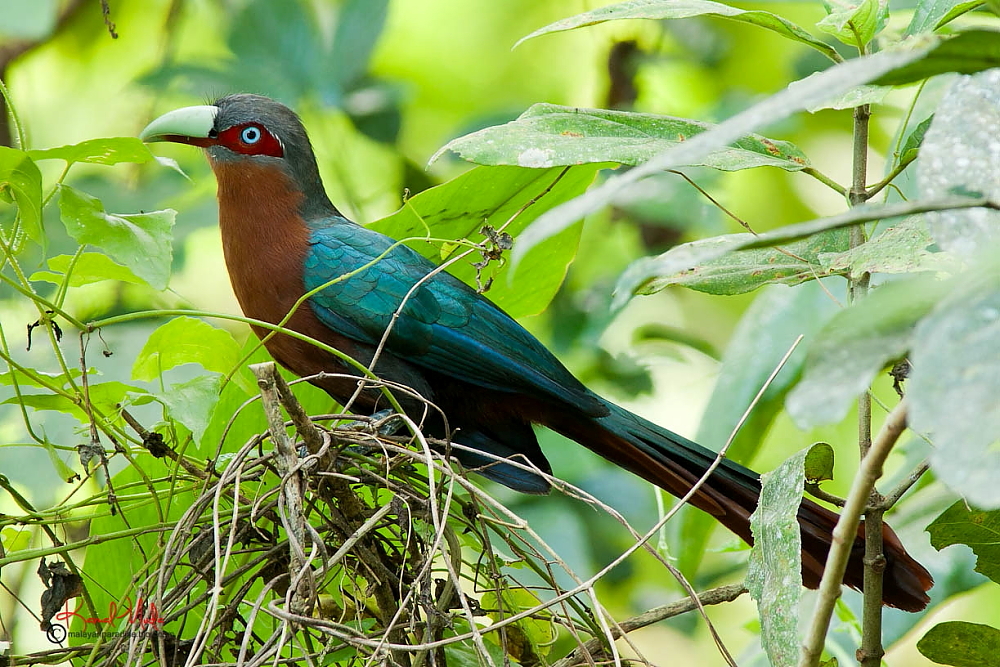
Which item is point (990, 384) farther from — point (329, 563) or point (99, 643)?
point (99, 643)

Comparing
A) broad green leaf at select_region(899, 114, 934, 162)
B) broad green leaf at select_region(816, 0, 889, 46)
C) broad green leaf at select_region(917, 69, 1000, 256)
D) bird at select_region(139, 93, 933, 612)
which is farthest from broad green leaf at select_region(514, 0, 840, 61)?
bird at select_region(139, 93, 933, 612)

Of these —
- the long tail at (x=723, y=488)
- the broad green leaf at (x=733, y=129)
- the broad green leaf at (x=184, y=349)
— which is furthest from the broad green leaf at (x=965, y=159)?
the broad green leaf at (x=184, y=349)

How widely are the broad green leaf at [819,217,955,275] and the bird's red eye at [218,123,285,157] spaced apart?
1234mm

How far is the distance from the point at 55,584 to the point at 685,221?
7.79 ft

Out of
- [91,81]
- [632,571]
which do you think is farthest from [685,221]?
[91,81]

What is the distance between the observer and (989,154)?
2.42ft

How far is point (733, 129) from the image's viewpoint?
0.61 m

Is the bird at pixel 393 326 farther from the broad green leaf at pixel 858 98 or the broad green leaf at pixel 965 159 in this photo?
the broad green leaf at pixel 965 159

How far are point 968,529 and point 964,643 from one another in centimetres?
14

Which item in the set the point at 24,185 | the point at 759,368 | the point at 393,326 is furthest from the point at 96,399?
the point at 759,368

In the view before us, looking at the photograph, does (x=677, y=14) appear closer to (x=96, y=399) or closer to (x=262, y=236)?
(x=96, y=399)

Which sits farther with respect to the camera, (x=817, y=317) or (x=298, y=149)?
(x=817, y=317)

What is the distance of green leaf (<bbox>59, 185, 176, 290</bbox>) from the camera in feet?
3.70

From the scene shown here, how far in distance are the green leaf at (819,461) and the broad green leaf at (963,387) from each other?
0.63 meters
